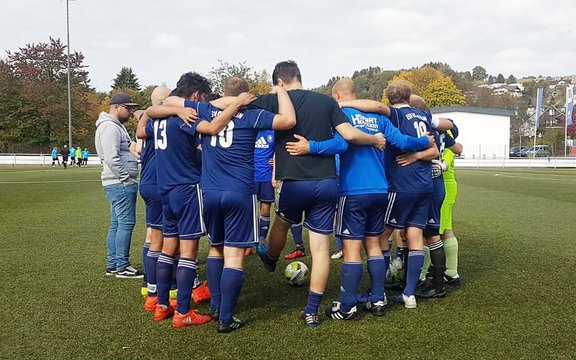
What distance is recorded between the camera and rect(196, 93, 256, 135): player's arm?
4332 millimetres

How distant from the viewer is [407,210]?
5.25m

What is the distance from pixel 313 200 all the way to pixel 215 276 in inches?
48.8

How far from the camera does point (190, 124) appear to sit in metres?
4.50

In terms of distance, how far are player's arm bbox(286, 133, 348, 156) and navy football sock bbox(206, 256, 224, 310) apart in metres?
1.29

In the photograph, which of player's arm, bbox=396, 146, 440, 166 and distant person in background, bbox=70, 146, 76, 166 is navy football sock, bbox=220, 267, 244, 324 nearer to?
player's arm, bbox=396, 146, 440, 166

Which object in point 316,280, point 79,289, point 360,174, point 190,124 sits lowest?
point 79,289

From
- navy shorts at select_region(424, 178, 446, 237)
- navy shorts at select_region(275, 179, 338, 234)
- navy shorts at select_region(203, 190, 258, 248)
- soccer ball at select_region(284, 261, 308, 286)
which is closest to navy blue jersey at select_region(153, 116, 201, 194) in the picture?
navy shorts at select_region(203, 190, 258, 248)

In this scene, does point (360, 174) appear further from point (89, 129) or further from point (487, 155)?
point (89, 129)

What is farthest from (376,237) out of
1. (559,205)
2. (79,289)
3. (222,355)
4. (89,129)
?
(89,129)

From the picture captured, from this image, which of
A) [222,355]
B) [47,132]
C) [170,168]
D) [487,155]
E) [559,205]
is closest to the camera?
[222,355]

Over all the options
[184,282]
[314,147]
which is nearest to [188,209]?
[184,282]

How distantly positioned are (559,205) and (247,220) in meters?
12.8

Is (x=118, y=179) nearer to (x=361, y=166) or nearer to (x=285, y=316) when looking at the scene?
(x=285, y=316)

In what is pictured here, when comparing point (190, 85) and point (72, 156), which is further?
point (72, 156)
